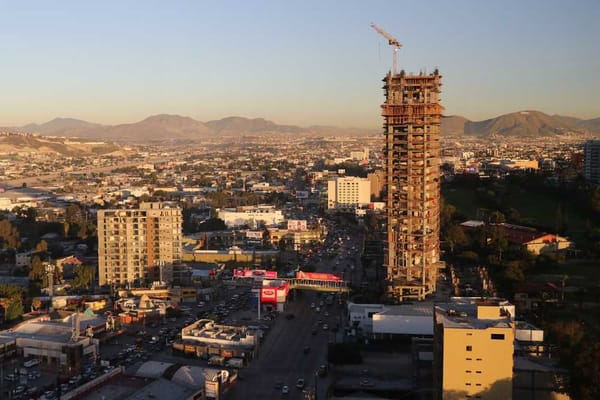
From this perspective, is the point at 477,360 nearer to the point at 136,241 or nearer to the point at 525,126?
the point at 136,241

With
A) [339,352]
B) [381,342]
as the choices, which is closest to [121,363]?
[339,352]

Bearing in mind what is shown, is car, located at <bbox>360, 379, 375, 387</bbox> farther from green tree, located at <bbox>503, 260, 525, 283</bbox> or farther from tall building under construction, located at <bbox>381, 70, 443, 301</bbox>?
green tree, located at <bbox>503, 260, 525, 283</bbox>

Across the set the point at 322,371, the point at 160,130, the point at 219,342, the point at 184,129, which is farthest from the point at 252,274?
the point at 184,129

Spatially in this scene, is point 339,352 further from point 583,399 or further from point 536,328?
point 583,399

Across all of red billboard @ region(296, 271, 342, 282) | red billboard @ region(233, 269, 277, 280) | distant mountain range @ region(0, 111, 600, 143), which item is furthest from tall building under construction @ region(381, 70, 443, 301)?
distant mountain range @ region(0, 111, 600, 143)

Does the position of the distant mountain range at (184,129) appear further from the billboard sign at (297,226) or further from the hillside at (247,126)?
the billboard sign at (297,226)

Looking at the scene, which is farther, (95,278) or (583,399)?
(95,278)
